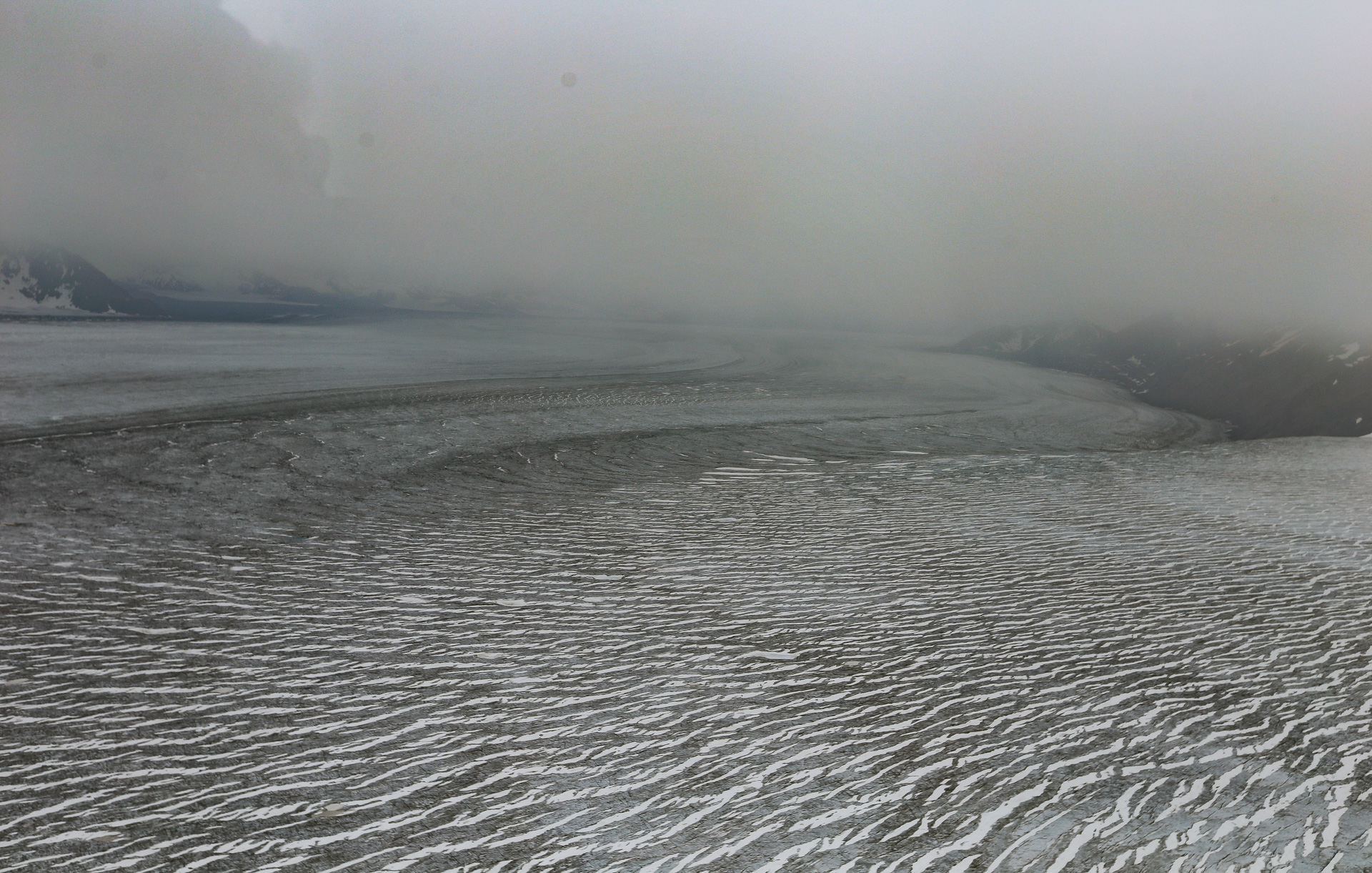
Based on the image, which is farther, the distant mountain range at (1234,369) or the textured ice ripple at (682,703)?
the distant mountain range at (1234,369)

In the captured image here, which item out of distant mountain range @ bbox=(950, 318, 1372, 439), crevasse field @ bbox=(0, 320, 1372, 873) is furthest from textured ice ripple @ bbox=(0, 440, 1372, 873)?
distant mountain range @ bbox=(950, 318, 1372, 439)

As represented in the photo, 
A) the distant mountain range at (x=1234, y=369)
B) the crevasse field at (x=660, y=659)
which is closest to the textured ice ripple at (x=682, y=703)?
the crevasse field at (x=660, y=659)

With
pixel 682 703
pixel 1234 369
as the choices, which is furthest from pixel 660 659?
pixel 1234 369

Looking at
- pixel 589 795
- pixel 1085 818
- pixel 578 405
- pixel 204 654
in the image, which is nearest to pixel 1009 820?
pixel 1085 818

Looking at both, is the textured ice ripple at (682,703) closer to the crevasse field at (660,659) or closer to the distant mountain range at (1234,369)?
the crevasse field at (660,659)

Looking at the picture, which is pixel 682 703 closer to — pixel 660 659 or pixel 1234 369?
pixel 660 659

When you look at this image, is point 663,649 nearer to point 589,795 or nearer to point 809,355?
point 589,795

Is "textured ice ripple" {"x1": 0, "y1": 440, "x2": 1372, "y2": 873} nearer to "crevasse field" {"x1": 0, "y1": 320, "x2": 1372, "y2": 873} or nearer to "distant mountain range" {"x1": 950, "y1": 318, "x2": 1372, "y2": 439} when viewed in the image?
"crevasse field" {"x1": 0, "y1": 320, "x2": 1372, "y2": 873}
